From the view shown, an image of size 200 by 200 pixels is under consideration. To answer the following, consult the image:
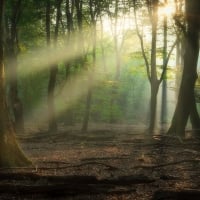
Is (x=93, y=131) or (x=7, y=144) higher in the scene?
(x=7, y=144)

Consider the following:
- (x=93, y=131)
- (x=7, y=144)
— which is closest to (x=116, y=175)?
(x=7, y=144)

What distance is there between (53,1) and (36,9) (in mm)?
2839

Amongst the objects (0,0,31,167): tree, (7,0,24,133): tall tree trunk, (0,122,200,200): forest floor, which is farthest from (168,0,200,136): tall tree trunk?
(0,0,31,167): tree

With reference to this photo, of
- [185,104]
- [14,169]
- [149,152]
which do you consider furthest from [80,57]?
[14,169]

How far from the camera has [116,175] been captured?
10.9 m

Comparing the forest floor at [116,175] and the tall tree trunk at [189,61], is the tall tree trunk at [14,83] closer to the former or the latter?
the forest floor at [116,175]

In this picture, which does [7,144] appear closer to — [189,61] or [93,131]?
[189,61]

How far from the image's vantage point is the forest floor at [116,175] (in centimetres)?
826

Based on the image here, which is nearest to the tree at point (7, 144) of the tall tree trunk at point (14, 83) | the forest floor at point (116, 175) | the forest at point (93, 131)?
the forest at point (93, 131)

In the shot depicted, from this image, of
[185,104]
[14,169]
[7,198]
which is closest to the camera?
[7,198]

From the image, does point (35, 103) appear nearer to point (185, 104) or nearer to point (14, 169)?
point (185, 104)

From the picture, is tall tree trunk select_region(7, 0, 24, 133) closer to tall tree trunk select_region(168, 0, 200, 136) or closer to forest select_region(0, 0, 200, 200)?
forest select_region(0, 0, 200, 200)

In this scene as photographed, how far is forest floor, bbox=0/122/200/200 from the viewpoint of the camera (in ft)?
27.1

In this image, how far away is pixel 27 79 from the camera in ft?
132
